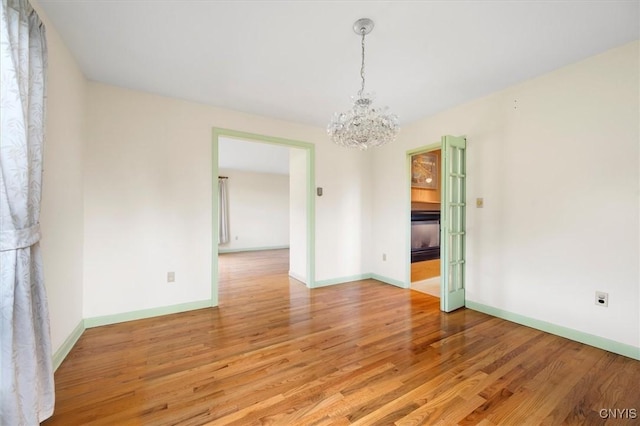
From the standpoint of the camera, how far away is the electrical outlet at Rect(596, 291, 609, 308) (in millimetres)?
2209

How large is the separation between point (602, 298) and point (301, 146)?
3555 millimetres

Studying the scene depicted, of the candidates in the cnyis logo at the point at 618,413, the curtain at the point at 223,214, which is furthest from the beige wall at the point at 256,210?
the cnyis logo at the point at 618,413

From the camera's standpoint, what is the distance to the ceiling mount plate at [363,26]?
1824 millimetres

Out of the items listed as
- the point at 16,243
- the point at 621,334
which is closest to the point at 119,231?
the point at 16,243

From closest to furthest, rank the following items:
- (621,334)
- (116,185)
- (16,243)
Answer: (16,243) < (621,334) < (116,185)

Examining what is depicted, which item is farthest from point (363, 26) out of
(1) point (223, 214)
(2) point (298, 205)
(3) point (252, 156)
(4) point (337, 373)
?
A: (1) point (223, 214)

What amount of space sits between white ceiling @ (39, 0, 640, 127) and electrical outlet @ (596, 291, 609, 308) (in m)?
2.00

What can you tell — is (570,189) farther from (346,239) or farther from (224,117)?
(224,117)

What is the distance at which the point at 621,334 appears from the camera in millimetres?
2137

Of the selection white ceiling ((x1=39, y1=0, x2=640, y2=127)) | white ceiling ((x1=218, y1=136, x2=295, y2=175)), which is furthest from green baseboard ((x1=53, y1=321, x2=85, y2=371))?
white ceiling ((x1=218, y1=136, x2=295, y2=175))

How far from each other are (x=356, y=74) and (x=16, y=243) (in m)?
2.62

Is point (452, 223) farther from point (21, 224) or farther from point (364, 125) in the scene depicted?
point (21, 224)

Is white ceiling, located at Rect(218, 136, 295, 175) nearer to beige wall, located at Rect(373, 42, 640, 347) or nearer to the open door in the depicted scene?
the open door

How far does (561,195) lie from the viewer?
2.45 meters
